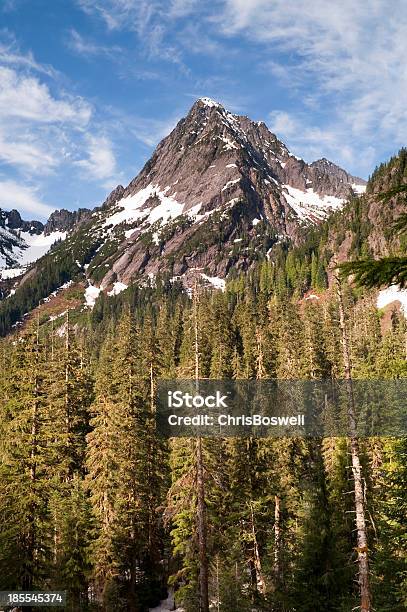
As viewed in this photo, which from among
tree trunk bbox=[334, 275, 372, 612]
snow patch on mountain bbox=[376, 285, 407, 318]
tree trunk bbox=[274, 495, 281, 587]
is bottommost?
tree trunk bbox=[274, 495, 281, 587]

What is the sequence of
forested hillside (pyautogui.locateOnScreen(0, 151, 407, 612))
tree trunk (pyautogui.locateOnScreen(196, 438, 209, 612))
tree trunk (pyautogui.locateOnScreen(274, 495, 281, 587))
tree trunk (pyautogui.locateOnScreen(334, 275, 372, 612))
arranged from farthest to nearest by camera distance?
tree trunk (pyautogui.locateOnScreen(274, 495, 281, 587))
forested hillside (pyautogui.locateOnScreen(0, 151, 407, 612))
tree trunk (pyautogui.locateOnScreen(196, 438, 209, 612))
tree trunk (pyautogui.locateOnScreen(334, 275, 372, 612))

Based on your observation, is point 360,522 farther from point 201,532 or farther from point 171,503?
point 171,503

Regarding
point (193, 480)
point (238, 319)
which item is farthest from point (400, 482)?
point (238, 319)

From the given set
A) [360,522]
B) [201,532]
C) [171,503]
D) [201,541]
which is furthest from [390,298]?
[360,522]

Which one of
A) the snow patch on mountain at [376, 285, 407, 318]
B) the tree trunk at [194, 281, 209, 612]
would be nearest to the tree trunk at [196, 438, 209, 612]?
the tree trunk at [194, 281, 209, 612]

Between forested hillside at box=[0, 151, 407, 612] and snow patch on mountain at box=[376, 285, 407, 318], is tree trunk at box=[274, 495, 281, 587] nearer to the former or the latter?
forested hillside at box=[0, 151, 407, 612]

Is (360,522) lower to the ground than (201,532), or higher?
higher

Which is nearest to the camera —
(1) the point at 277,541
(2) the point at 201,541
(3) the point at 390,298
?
(2) the point at 201,541

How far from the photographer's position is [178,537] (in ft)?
101

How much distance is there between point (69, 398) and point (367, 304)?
8987 cm

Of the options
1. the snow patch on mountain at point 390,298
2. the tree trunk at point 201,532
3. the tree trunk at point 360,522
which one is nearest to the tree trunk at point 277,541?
the tree trunk at point 201,532

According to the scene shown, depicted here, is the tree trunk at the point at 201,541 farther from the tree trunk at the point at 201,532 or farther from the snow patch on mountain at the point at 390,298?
the snow patch on mountain at the point at 390,298

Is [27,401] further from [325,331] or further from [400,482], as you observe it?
[325,331]

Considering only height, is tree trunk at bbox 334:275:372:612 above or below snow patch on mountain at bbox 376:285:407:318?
below
